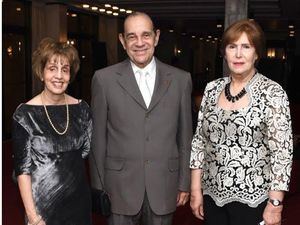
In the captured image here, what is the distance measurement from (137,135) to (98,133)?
0.72 feet

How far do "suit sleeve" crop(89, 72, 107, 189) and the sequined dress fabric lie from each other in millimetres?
100

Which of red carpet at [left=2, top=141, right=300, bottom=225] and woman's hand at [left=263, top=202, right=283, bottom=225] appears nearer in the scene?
woman's hand at [left=263, top=202, right=283, bottom=225]

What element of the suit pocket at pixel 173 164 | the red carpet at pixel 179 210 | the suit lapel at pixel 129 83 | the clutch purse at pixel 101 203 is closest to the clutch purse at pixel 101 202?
the clutch purse at pixel 101 203

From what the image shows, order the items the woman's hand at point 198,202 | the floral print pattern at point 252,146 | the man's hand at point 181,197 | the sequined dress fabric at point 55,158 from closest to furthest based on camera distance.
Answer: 1. the floral print pattern at point 252,146
2. the sequined dress fabric at point 55,158
3. the woman's hand at point 198,202
4. the man's hand at point 181,197

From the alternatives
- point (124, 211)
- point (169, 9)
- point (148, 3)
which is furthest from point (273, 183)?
point (169, 9)

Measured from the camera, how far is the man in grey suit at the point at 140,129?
2473 mm

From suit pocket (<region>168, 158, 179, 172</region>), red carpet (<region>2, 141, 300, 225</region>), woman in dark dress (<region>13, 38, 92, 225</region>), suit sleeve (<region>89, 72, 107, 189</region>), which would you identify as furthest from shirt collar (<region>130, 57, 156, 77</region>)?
red carpet (<region>2, 141, 300, 225</region>)

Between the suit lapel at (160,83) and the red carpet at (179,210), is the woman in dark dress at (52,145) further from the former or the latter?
the red carpet at (179,210)

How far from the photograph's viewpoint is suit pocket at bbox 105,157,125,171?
99.0 inches

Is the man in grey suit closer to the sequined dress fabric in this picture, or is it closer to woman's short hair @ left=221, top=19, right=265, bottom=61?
the sequined dress fabric

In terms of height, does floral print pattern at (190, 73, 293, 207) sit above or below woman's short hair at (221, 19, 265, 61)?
below

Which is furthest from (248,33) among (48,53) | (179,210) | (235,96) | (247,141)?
(179,210)

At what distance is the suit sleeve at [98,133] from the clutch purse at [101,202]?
10cm

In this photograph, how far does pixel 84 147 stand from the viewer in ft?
7.77
